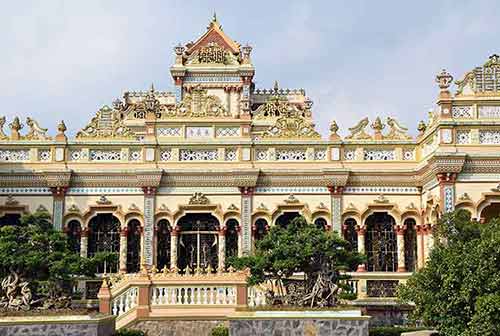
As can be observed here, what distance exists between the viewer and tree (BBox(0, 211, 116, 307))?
18.3 m

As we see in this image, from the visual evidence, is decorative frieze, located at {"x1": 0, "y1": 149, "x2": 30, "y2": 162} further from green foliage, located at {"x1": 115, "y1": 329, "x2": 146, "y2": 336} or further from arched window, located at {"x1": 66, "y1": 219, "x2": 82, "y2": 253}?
green foliage, located at {"x1": 115, "y1": 329, "x2": 146, "y2": 336}

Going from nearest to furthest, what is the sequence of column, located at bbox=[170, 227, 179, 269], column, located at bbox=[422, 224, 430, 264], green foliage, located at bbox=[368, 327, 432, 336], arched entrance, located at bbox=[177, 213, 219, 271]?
1. green foliage, located at bbox=[368, 327, 432, 336]
2. column, located at bbox=[422, 224, 430, 264]
3. column, located at bbox=[170, 227, 179, 269]
4. arched entrance, located at bbox=[177, 213, 219, 271]

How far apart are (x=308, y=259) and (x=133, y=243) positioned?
10.2 metres

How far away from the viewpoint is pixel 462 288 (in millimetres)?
15992

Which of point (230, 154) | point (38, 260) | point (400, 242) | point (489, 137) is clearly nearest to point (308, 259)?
point (38, 260)

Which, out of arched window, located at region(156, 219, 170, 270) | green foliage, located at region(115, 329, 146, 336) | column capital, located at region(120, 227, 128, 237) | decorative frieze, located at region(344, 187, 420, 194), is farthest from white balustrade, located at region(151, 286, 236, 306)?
decorative frieze, located at region(344, 187, 420, 194)

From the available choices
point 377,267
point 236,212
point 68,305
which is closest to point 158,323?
point 68,305

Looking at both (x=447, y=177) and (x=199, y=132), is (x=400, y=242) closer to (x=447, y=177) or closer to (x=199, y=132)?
(x=447, y=177)

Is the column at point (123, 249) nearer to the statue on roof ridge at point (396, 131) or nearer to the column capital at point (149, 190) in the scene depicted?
the column capital at point (149, 190)

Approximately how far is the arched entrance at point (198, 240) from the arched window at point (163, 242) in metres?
0.42

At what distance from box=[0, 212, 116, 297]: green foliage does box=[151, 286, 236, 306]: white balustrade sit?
206cm

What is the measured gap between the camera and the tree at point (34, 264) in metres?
18.3

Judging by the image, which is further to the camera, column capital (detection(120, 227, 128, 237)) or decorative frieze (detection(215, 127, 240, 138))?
decorative frieze (detection(215, 127, 240, 138))

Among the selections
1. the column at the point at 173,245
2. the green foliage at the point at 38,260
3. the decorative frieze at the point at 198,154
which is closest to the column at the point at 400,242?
the decorative frieze at the point at 198,154
